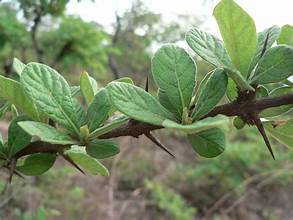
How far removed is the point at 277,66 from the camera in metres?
0.48

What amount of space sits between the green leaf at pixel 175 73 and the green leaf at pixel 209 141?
0.12ft

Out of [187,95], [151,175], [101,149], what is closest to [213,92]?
[187,95]

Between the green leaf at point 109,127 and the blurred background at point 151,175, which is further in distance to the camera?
the blurred background at point 151,175

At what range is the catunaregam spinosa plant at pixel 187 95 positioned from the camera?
47 cm

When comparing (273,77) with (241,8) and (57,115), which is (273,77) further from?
(57,115)

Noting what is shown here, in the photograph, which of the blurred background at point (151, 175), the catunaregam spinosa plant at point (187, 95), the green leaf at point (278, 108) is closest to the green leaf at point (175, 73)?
the catunaregam spinosa plant at point (187, 95)

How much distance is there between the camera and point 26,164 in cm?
56

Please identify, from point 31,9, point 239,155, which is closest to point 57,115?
point 31,9

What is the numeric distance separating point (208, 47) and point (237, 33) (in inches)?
1.3

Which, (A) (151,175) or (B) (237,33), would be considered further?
(A) (151,175)

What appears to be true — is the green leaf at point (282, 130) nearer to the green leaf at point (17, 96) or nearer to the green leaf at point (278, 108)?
the green leaf at point (278, 108)

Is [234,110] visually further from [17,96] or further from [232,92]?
[17,96]

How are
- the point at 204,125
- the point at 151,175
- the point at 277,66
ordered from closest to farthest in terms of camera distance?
the point at 204,125, the point at 277,66, the point at 151,175

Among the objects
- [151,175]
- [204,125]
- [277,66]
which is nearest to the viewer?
[204,125]
